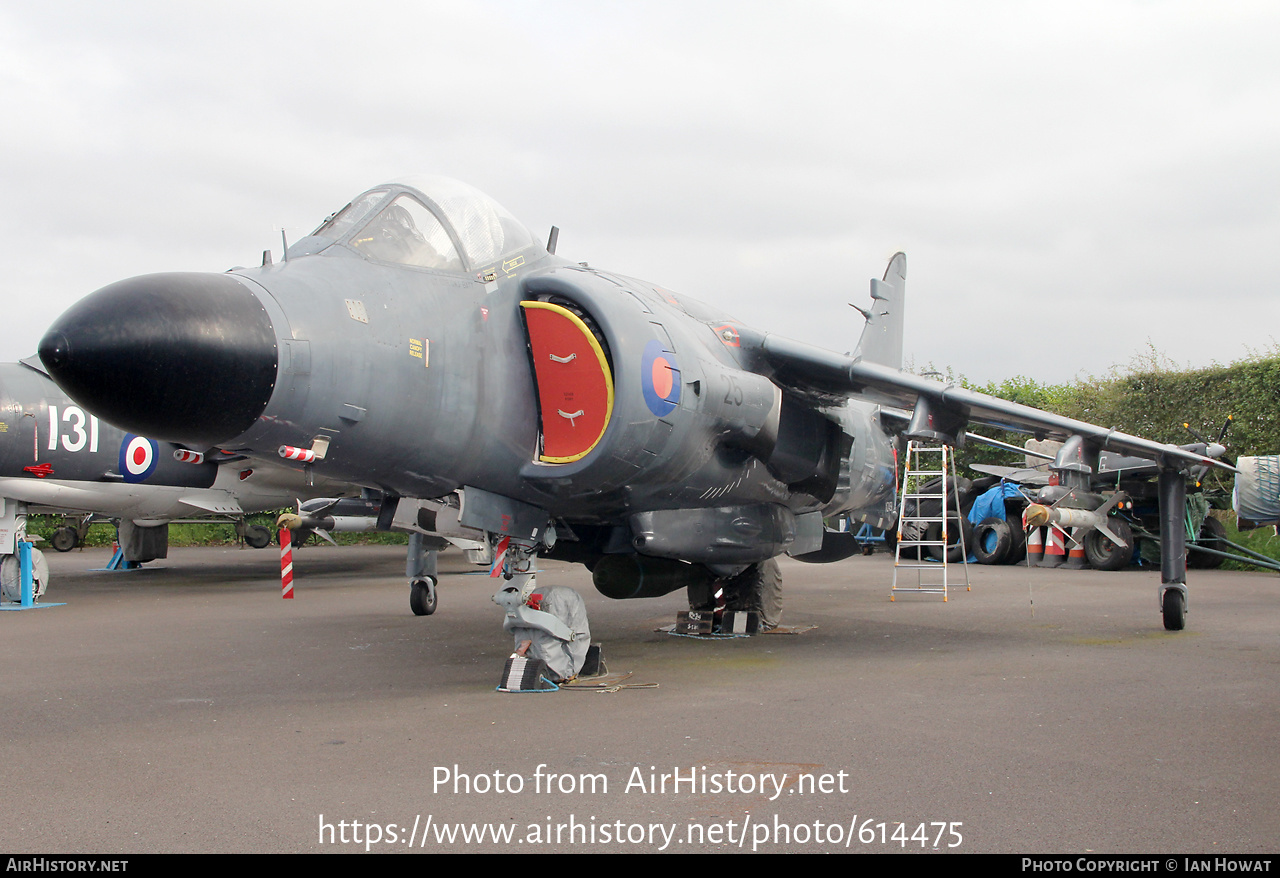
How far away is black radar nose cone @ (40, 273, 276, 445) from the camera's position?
401cm

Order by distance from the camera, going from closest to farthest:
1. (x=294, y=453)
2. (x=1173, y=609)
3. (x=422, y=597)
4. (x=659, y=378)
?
(x=294, y=453), (x=659, y=378), (x=1173, y=609), (x=422, y=597)

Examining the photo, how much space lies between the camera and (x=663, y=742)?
4.37m

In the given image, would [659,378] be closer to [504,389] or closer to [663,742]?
[504,389]

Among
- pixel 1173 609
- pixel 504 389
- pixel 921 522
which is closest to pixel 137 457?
pixel 504 389

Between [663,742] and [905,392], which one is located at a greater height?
[905,392]

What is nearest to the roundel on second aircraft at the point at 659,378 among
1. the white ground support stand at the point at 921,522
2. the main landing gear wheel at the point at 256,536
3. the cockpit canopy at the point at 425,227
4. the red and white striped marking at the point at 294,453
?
the cockpit canopy at the point at 425,227

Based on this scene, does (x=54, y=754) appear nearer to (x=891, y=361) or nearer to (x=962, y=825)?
(x=962, y=825)

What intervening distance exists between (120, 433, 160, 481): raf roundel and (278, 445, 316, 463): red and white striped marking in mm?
9363

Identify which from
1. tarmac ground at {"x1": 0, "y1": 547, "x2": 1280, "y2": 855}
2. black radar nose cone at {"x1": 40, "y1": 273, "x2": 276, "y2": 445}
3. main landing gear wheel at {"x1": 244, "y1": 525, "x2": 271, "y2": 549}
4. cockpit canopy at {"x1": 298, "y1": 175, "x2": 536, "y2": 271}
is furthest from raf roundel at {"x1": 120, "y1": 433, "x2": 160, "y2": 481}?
main landing gear wheel at {"x1": 244, "y1": 525, "x2": 271, "y2": 549}

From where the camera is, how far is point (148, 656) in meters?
7.63

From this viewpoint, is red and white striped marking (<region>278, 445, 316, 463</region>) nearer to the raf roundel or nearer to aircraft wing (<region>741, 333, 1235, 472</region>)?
aircraft wing (<region>741, 333, 1235, 472</region>)

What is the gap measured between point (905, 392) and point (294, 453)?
4.32 m

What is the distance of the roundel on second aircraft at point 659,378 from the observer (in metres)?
5.54

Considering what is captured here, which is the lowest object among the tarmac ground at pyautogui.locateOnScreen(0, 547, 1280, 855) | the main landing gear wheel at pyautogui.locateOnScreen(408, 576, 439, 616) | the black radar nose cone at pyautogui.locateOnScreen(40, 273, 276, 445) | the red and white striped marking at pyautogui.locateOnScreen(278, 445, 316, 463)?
the main landing gear wheel at pyautogui.locateOnScreen(408, 576, 439, 616)
